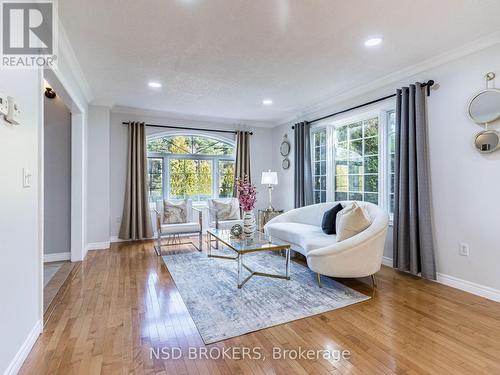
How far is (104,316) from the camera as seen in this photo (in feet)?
7.66

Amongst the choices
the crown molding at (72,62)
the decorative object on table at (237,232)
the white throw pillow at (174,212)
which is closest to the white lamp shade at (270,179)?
the white throw pillow at (174,212)

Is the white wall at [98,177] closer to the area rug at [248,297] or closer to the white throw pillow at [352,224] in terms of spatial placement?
the area rug at [248,297]

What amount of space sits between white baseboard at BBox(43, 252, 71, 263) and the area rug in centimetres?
157

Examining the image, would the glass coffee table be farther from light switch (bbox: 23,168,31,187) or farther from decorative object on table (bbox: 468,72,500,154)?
decorative object on table (bbox: 468,72,500,154)

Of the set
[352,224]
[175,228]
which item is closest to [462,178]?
[352,224]

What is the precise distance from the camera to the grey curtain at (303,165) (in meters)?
5.13

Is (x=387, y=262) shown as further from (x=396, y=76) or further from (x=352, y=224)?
(x=396, y=76)

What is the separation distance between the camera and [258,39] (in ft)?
8.61

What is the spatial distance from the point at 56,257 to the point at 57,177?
3.78ft

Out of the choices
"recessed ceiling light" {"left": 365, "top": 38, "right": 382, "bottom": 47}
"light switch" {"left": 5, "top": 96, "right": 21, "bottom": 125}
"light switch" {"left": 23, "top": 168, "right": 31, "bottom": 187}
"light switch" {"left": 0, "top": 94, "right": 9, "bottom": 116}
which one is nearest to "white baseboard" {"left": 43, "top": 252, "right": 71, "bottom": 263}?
"light switch" {"left": 23, "top": 168, "right": 31, "bottom": 187}

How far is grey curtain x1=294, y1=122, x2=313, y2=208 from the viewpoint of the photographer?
5.13m

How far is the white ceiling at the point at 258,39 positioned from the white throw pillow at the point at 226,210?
1.94 meters

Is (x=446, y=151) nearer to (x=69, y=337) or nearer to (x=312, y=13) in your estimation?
(x=312, y=13)

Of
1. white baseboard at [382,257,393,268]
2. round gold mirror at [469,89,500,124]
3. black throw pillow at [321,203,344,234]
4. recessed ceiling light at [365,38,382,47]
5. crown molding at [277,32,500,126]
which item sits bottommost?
white baseboard at [382,257,393,268]
